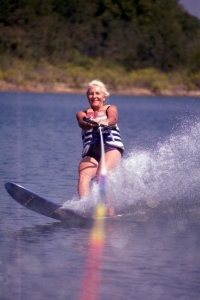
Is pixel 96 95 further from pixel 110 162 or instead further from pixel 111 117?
pixel 110 162

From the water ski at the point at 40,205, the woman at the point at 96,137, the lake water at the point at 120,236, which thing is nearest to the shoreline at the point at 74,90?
the lake water at the point at 120,236

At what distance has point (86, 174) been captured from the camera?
7.66m

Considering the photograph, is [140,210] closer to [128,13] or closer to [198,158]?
[198,158]

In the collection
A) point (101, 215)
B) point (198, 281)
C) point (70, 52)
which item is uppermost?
point (70, 52)

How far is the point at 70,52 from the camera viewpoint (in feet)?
194

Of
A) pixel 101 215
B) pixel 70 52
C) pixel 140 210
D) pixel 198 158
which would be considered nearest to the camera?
pixel 101 215

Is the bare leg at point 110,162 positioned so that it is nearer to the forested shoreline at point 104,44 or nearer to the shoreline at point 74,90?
the shoreline at point 74,90

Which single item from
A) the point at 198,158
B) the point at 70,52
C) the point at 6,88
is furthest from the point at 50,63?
the point at 198,158

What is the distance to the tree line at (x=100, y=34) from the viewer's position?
57344 millimetres

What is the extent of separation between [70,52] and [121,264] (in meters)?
53.9

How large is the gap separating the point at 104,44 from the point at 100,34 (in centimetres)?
79

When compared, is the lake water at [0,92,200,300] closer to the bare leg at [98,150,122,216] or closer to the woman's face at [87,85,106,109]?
the bare leg at [98,150,122,216]

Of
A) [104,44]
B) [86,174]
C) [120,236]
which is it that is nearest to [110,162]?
[86,174]

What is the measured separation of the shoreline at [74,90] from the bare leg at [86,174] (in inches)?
1631
